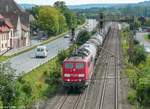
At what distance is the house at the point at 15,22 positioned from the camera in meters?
79.3

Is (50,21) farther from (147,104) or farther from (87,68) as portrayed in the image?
(147,104)

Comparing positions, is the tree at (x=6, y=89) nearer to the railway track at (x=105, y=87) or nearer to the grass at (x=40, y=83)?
the grass at (x=40, y=83)

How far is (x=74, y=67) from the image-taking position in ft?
112

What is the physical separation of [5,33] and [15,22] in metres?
8.29

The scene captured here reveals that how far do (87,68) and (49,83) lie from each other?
4578 millimetres

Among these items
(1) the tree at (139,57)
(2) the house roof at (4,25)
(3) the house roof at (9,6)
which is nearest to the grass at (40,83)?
(1) the tree at (139,57)

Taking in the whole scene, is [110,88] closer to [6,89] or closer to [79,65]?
[79,65]

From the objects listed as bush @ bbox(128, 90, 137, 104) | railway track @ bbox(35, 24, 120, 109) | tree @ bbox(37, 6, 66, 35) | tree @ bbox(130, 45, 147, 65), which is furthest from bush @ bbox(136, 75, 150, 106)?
tree @ bbox(37, 6, 66, 35)

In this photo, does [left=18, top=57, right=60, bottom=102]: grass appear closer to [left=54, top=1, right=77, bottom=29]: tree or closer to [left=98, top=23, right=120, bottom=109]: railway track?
[left=98, top=23, right=120, bottom=109]: railway track

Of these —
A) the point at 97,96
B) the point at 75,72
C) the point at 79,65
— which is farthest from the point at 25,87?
the point at 97,96

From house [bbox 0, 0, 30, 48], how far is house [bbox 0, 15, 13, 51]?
825 mm

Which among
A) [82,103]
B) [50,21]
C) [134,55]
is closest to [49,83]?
[82,103]

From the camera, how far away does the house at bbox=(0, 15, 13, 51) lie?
7094 cm

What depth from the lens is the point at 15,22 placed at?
81125mm
